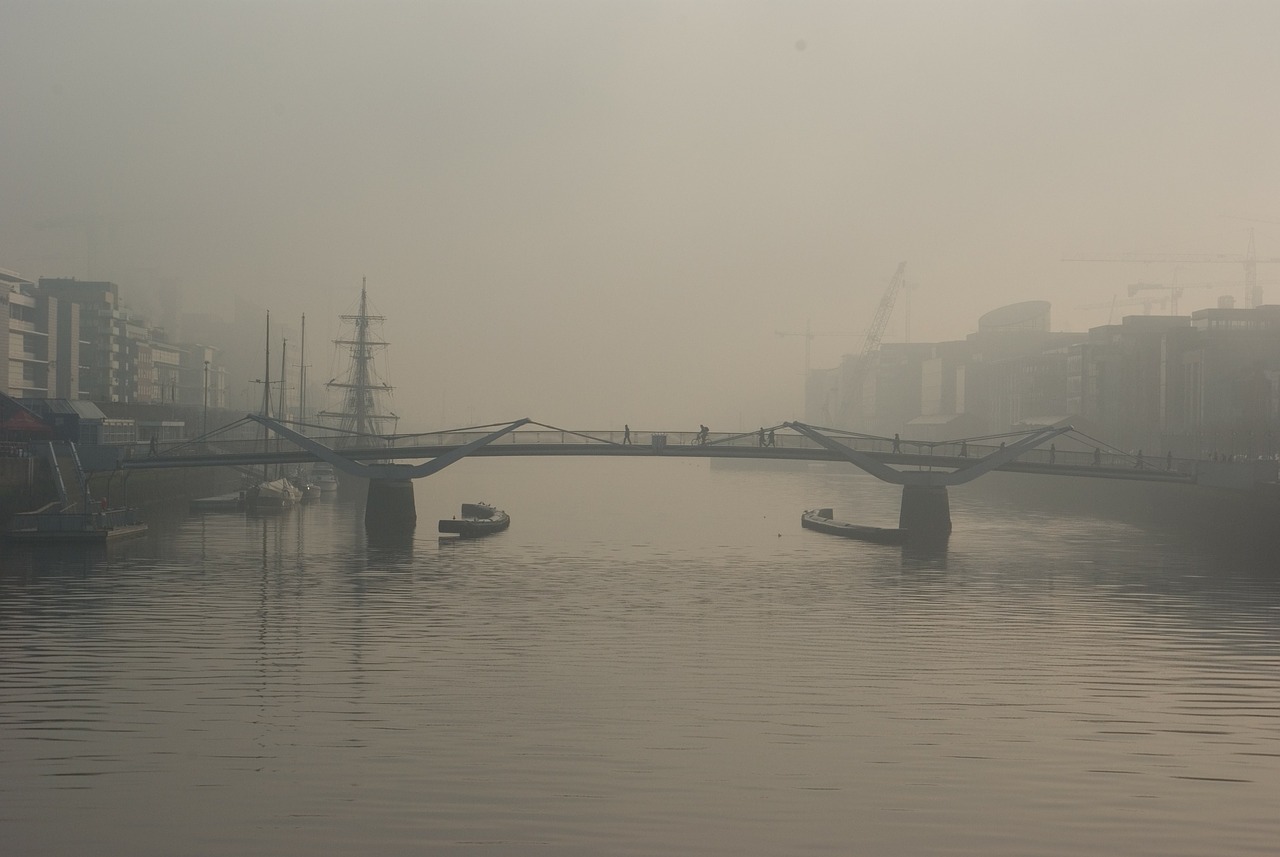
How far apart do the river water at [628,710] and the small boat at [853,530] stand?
1944 cm

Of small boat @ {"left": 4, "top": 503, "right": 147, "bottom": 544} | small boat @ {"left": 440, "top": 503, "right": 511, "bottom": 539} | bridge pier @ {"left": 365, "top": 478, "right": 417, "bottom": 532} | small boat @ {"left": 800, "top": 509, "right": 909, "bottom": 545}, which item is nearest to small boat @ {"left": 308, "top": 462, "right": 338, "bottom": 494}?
small boat @ {"left": 440, "top": 503, "right": 511, "bottom": 539}

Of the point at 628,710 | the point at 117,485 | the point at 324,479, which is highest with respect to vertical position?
the point at 117,485

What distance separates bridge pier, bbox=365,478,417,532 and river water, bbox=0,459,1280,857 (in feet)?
63.2

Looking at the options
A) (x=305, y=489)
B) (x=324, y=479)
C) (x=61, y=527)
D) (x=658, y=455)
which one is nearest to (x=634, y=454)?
(x=658, y=455)

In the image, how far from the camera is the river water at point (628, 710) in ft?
61.9

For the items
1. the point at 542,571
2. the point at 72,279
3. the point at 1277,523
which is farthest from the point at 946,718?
the point at 72,279

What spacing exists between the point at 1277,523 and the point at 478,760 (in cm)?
6238

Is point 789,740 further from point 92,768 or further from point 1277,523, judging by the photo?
point 1277,523

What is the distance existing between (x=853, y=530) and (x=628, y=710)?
58.2 metres

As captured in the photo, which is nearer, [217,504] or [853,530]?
[853,530]

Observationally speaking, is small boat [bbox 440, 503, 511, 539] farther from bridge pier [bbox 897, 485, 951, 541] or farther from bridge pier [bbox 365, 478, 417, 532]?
bridge pier [bbox 897, 485, 951, 541]

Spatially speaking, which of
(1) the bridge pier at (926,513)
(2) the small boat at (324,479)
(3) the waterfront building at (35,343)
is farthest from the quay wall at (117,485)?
(1) the bridge pier at (926,513)

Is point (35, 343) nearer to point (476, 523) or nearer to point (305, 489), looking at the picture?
point (305, 489)

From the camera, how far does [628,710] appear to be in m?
27.0
